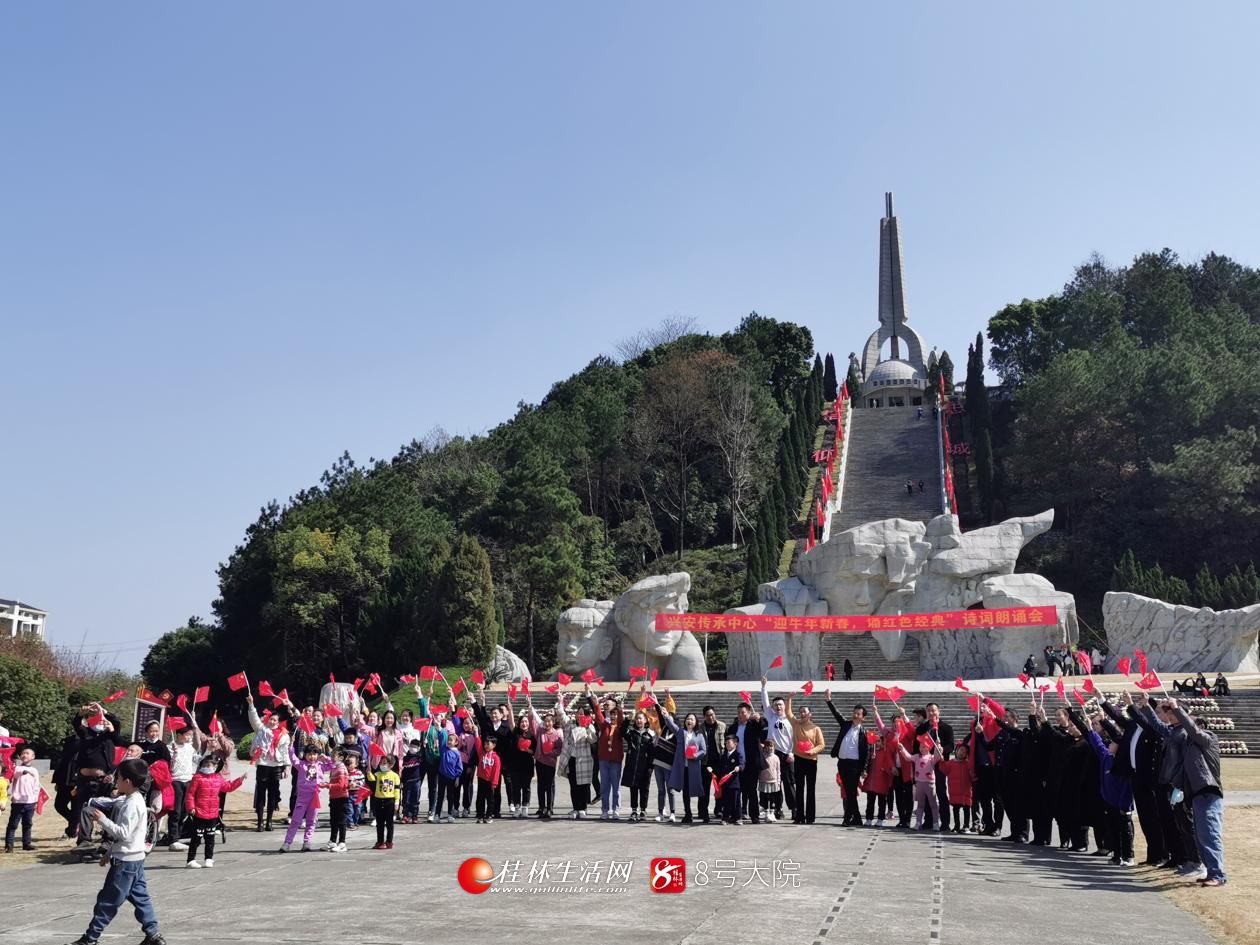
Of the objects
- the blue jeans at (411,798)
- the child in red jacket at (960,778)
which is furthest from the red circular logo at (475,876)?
the child in red jacket at (960,778)

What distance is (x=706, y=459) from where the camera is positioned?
55.5m

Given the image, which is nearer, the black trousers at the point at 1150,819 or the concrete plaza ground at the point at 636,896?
the concrete plaza ground at the point at 636,896

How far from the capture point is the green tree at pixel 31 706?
2036cm

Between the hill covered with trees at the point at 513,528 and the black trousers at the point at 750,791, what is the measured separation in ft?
70.8

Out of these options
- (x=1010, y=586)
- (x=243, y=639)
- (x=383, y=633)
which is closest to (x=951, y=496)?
(x=1010, y=586)

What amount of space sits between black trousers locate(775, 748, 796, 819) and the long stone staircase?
33788 millimetres

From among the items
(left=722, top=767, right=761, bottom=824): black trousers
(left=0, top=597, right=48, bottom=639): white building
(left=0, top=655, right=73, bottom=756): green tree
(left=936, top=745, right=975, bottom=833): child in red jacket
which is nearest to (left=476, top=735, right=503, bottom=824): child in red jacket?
(left=722, top=767, right=761, bottom=824): black trousers

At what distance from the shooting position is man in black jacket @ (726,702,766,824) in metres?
12.7

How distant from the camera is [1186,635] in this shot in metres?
28.3

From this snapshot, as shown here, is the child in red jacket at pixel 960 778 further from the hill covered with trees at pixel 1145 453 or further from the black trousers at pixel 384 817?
the hill covered with trees at pixel 1145 453

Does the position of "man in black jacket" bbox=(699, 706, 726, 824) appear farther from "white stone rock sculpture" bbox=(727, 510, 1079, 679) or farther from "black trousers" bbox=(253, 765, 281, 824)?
"white stone rock sculpture" bbox=(727, 510, 1079, 679)

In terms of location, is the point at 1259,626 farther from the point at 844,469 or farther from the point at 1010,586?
the point at 844,469

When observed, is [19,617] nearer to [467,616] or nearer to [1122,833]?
[467,616]

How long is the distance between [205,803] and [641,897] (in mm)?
3950
